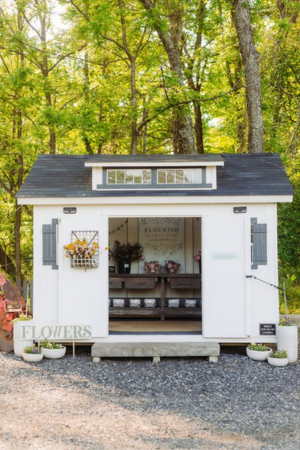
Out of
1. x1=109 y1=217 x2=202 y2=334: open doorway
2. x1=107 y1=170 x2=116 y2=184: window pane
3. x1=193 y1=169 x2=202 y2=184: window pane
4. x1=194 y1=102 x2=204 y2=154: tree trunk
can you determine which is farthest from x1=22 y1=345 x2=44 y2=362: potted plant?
x1=194 y1=102 x2=204 y2=154: tree trunk

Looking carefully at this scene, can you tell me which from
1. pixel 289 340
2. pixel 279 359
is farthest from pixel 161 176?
pixel 279 359

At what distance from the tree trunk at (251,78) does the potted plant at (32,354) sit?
23.6ft

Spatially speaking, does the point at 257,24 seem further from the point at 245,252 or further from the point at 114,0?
the point at 245,252

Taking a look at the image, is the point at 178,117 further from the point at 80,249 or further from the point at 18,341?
Result: the point at 18,341

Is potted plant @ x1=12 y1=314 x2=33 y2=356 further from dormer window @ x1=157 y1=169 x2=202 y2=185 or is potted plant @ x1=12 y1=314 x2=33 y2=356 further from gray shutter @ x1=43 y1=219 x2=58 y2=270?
dormer window @ x1=157 y1=169 x2=202 y2=185

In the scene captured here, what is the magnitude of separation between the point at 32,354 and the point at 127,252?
3.34 meters

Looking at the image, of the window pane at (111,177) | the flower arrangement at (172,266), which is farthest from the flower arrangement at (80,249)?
the flower arrangement at (172,266)

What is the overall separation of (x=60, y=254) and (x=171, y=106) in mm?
7070

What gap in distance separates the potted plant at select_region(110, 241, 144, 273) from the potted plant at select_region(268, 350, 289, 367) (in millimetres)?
3693

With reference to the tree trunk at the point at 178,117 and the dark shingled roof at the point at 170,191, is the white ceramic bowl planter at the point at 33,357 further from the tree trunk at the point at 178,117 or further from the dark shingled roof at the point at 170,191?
the tree trunk at the point at 178,117

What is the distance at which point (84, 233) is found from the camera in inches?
327

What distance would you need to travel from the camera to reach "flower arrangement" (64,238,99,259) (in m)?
8.05

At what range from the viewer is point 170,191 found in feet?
27.1

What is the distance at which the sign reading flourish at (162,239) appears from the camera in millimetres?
10820
